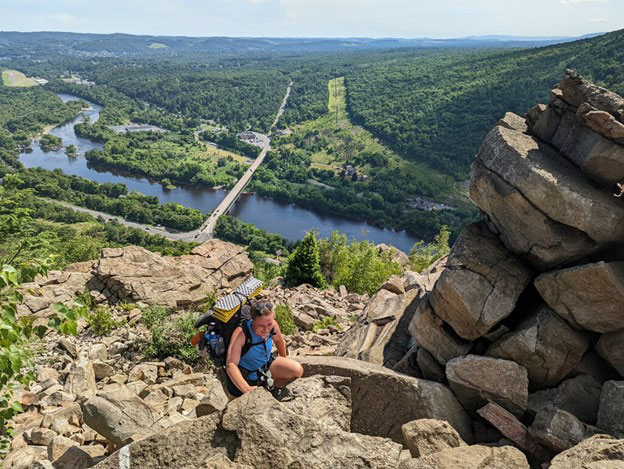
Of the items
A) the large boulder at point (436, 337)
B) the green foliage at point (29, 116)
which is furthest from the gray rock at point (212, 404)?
the green foliage at point (29, 116)

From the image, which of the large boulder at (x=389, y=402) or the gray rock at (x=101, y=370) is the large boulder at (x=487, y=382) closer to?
the large boulder at (x=389, y=402)

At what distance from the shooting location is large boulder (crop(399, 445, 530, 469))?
220 inches

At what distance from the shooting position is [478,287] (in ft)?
32.8

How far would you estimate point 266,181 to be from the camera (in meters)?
133

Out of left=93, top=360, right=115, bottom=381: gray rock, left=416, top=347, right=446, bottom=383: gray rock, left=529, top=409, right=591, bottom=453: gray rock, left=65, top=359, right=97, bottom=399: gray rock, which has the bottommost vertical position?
left=93, top=360, right=115, bottom=381: gray rock

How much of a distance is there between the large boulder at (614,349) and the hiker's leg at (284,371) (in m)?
6.52

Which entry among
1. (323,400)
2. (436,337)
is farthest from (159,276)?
(323,400)

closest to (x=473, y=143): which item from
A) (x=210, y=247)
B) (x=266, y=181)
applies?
(x=266, y=181)

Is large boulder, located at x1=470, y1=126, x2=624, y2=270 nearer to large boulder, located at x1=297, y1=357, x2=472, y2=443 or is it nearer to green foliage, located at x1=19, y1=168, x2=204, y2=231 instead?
large boulder, located at x1=297, y1=357, x2=472, y2=443

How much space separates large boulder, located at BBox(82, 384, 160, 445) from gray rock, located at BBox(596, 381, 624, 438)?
26.8ft

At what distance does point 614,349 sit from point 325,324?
10.8m

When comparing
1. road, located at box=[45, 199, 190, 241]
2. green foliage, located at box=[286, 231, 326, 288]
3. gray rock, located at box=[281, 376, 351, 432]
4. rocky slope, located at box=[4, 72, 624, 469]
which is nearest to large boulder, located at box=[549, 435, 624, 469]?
rocky slope, located at box=[4, 72, 624, 469]

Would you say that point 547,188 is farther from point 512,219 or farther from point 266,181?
point 266,181

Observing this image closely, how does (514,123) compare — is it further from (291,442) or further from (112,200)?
(112,200)
